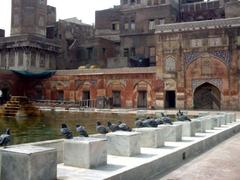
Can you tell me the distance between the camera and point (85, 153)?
5020 mm

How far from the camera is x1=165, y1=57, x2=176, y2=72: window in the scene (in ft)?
96.0

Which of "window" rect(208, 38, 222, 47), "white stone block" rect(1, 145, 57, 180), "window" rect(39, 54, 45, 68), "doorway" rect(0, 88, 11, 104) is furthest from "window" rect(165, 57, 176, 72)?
"white stone block" rect(1, 145, 57, 180)

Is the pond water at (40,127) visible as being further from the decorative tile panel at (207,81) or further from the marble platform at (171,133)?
the decorative tile panel at (207,81)

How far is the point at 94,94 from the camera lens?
107ft

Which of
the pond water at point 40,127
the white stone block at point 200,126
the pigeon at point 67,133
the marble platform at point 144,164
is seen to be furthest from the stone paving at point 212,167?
the pond water at point 40,127

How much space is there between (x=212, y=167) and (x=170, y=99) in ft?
78.2

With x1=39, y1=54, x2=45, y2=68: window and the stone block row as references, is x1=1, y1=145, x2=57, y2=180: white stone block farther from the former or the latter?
x1=39, y1=54, x2=45, y2=68: window

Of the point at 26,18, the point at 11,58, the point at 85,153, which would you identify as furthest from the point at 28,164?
the point at 26,18

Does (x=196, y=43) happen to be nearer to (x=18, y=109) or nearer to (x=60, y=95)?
(x=60, y=95)

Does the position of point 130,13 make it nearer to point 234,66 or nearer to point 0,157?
point 234,66

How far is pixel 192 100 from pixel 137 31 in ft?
41.5

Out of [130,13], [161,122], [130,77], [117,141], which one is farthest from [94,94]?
[117,141]

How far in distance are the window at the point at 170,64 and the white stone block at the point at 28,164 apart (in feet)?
83.7

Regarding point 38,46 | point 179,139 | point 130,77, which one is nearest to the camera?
point 179,139
